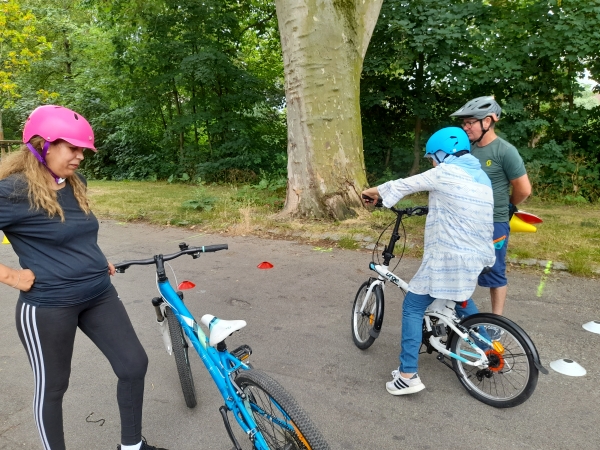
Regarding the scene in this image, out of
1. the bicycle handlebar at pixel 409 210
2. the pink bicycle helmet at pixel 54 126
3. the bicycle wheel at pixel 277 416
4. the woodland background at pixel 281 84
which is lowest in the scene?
the bicycle wheel at pixel 277 416

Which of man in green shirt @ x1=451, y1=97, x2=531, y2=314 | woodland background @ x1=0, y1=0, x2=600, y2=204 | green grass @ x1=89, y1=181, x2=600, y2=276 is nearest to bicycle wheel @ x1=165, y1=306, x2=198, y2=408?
man in green shirt @ x1=451, y1=97, x2=531, y2=314

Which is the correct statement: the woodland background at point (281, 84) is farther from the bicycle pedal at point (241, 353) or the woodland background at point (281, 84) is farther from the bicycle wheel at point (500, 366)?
the bicycle pedal at point (241, 353)

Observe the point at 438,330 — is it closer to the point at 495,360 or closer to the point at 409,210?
the point at 495,360

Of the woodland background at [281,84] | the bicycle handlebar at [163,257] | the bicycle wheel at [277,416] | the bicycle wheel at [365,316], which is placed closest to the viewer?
the bicycle wheel at [277,416]

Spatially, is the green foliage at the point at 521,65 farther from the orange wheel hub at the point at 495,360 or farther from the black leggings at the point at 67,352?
the black leggings at the point at 67,352

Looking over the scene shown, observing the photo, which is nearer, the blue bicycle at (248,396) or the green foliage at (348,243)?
the blue bicycle at (248,396)

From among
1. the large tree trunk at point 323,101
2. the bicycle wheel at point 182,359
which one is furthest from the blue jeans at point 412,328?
the large tree trunk at point 323,101

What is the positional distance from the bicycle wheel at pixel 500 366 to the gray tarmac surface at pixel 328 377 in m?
0.09

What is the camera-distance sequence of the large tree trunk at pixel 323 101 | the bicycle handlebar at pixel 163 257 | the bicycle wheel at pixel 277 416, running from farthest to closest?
the large tree trunk at pixel 323 101 < the bicycle handlebar at pixel 163 257 < the bicycle wheel at pixel 277 416

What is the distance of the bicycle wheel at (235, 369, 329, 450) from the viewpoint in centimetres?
199

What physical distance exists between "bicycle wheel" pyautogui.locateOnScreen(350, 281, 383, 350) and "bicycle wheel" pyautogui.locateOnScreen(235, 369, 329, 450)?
1.68 meters

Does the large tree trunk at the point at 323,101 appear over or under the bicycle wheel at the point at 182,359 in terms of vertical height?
over

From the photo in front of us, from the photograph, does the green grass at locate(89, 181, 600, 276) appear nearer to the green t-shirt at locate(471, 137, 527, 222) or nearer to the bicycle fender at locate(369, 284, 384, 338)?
the green t-shirt at locate(471, 137, 527, 222)

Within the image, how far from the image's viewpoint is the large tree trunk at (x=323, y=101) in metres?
7.75
